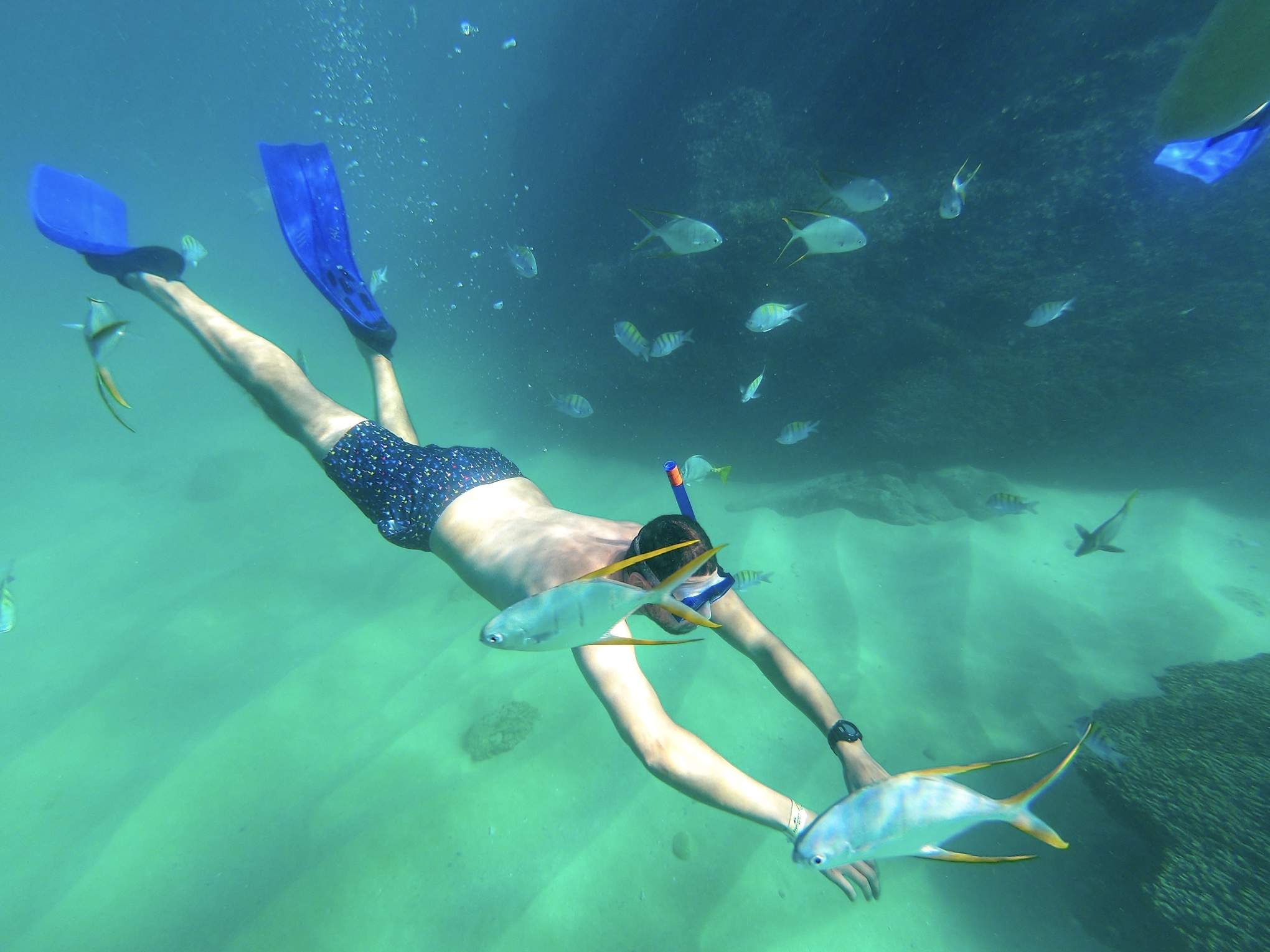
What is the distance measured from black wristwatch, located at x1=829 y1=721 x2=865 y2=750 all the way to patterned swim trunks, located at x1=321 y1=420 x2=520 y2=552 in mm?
2533

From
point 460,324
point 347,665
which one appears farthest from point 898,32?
point 460,324

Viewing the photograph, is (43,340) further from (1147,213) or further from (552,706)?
(1147,213)

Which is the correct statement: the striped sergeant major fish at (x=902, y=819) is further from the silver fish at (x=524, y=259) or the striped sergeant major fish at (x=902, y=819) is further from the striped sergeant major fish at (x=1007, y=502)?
the silver fish at (x=524, y=259)

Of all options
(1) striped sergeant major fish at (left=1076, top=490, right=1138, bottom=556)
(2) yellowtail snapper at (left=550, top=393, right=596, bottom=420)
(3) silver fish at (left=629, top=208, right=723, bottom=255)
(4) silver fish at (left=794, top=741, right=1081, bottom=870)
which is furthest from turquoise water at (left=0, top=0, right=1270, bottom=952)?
(3) silver fish at (left=629, top=208, right=723, bottom=255)

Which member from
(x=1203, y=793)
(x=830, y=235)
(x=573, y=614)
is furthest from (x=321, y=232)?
(x=1203, y=793)

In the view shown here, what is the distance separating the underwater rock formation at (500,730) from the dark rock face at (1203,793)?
426 centimetres

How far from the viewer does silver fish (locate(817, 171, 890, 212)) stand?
378 cm

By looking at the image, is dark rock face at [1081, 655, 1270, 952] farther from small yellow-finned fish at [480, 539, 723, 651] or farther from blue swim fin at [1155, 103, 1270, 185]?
small yellow-finned fish at [480, 539, 723, 651]

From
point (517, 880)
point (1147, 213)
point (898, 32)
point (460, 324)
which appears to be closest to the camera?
point (517, 880)

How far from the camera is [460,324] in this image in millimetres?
19531

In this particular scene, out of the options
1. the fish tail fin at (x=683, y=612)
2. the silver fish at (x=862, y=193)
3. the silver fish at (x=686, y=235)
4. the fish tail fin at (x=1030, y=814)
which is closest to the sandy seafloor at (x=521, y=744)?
the fish tail fin at (x=1030, y=814)

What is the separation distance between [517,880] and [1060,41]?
885cm

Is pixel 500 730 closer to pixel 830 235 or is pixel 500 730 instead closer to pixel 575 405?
pixel 575 405

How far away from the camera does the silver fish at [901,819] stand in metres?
1.31
